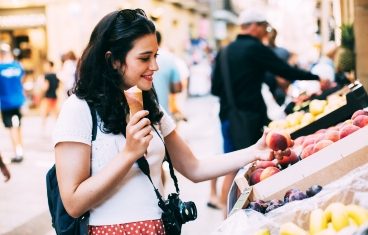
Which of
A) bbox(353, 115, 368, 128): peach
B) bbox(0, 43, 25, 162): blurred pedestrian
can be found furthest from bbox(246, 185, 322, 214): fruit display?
bbox(0, 43, 25, 162): blurred pedestrian

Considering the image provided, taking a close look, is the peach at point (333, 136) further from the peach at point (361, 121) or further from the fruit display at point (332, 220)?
the fruit display at point (332, 220)

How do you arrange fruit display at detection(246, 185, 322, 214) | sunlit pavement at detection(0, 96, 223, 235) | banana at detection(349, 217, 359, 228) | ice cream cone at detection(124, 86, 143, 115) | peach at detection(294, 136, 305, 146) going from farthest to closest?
1. sunlit pavement at detection(0, 96, 223, 235)
2. peach at detection(294, 136, 305, 146)
3. fruit display at detection(246, 185, 322, 214)
4. ice cream cone at detection(124, 86, 143, 115)
5. banana at detection(349, 217, 359, 228)

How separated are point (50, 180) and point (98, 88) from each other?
0.51 metres

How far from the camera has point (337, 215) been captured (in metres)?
2.05

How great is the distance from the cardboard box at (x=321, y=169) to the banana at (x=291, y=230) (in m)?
0.55

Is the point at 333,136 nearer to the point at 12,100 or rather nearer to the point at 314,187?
the point at 314,187

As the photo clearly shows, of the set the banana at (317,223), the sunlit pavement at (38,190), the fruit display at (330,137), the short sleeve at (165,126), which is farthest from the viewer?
the sunlit pavement at (38,190)

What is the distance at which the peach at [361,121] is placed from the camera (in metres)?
3.37

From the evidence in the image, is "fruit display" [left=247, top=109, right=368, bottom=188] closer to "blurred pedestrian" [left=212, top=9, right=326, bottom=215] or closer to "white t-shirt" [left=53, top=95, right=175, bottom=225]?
"white t-shirt" [left=53, top=95, right=175, bottom=225]

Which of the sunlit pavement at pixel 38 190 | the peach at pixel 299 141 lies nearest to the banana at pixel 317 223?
the peach at pixel 299 141

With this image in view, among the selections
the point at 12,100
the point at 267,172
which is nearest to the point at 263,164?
the point at 267,172

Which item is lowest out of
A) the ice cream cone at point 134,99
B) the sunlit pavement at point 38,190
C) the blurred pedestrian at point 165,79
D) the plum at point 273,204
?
the sunlit pavement at point 38,190

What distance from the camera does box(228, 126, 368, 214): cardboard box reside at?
2740 millimetres

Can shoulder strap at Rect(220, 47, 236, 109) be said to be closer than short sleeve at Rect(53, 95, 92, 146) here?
No
